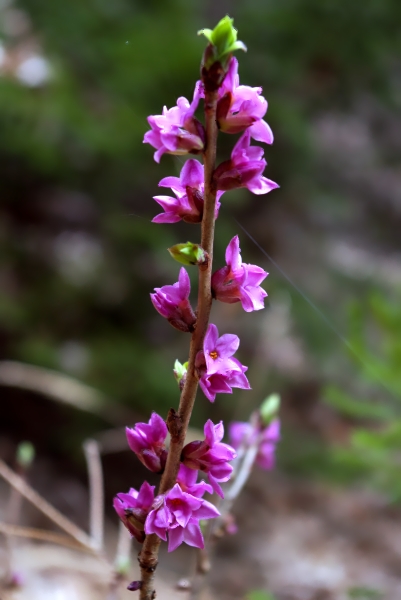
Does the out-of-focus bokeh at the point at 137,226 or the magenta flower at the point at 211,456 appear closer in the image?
the magenta flower at the point at 211,456

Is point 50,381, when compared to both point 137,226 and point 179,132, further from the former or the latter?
point 179,132

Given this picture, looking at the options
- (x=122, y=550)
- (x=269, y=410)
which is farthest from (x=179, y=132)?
(x=122, y=550)

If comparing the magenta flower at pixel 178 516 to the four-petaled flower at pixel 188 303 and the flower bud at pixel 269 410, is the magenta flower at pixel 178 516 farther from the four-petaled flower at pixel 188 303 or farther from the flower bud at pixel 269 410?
the flower bud at pixel 269 410

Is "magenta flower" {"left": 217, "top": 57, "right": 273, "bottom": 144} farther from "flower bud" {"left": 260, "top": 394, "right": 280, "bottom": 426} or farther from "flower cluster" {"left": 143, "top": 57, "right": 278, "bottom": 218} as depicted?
"flower bud" {"left": 260, "top": 394, "right": 280, "bottom": 426}

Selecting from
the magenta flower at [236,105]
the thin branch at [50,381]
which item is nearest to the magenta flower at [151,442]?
the magenta flower at [236,105]

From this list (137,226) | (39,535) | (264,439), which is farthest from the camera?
(137,226)
